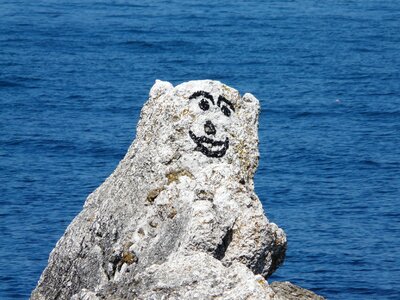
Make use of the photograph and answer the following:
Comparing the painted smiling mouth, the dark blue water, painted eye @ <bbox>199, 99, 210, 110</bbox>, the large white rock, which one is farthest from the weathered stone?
the dark blue water

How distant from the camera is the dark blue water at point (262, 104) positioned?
5988 centimetres

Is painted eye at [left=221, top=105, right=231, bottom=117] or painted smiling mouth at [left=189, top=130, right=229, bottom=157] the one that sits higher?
painted eye at [left=221, top=105, right=231, bottom=117]

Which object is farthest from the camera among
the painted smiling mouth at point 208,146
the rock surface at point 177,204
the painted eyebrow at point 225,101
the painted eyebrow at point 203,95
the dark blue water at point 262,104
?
the dark blue water at point 262,104

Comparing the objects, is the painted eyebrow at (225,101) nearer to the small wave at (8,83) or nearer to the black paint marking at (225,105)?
the black paint marking at (225,105)

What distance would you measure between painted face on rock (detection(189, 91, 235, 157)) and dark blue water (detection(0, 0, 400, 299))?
25.3m

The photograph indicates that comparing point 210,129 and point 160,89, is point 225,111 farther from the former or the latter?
point 160,89

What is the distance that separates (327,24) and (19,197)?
6586 cm

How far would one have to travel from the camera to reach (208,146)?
25562 millimetres

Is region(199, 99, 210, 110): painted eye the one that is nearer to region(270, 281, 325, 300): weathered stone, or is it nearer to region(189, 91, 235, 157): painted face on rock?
region(189, 91, 235, 157): painted face on rock

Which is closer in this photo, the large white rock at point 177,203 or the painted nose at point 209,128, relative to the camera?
the large white rock at point 177,203

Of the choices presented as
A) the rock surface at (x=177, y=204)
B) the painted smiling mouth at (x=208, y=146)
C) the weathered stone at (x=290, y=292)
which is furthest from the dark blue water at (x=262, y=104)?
the weathered stone at (x=290, y=292)

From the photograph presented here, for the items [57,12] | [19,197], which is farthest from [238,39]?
[19,197]

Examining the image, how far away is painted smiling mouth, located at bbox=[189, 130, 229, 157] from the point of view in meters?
25.6

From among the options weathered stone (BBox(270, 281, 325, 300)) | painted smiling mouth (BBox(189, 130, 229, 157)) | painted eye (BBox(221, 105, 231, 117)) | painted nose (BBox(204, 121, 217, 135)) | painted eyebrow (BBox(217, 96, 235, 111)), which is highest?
painted eyebrow (BBox(217, 96, 235, 111))
